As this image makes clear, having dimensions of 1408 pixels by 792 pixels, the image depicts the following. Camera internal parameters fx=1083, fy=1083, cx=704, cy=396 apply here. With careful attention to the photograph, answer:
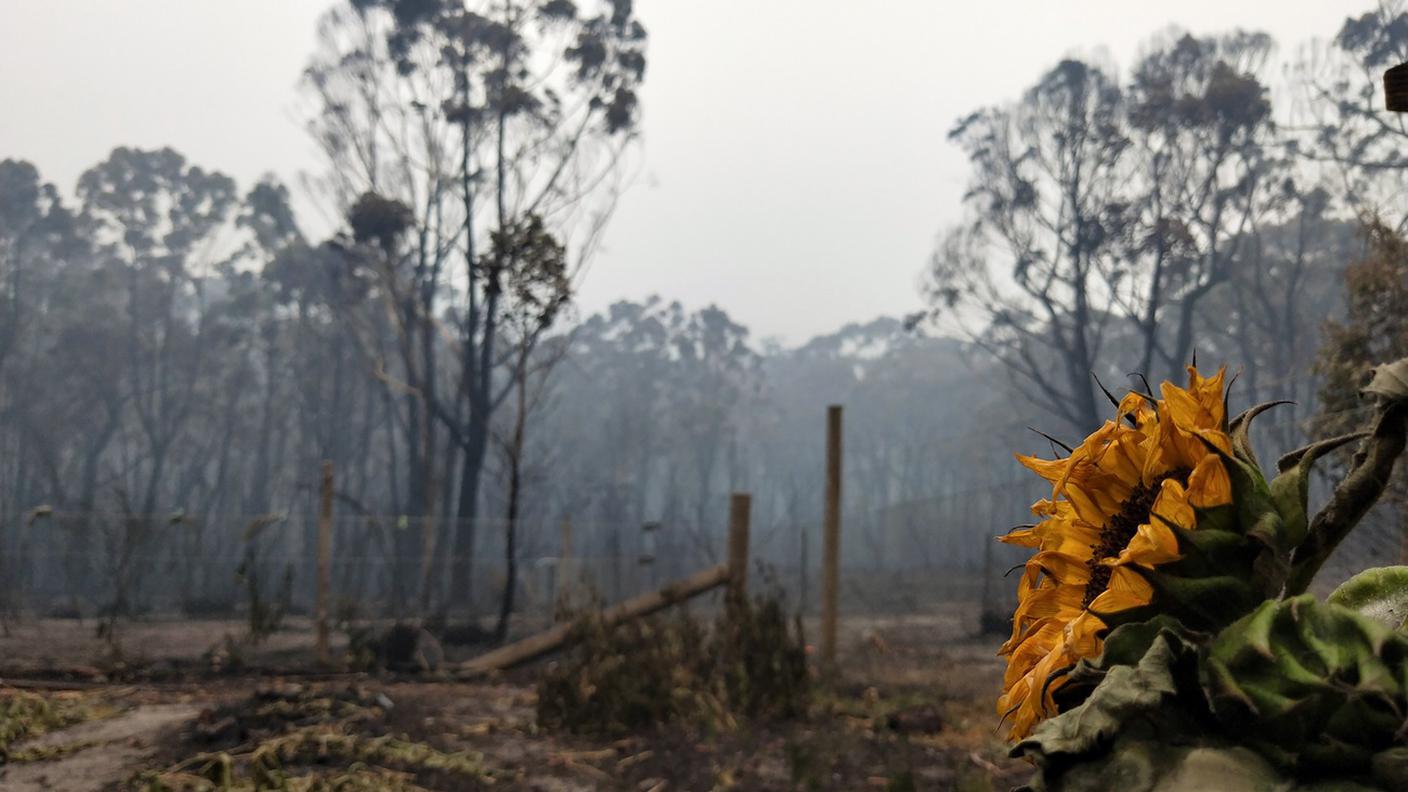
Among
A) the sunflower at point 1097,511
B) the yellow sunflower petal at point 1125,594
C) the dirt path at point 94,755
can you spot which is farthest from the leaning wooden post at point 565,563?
the yellow sunflower petal at point 1125,594

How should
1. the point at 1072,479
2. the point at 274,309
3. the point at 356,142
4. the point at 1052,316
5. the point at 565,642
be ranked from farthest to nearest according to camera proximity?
the point at 274,309 < the point at 1052,316 < the point at 356,142 < the point at 565,642 < the point at 1072,479

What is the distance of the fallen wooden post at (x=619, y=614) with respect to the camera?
8.14 m

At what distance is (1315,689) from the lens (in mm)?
479

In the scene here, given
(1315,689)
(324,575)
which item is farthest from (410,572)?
(1315,689)

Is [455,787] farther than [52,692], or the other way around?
[52,692]

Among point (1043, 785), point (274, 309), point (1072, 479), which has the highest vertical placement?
point (274, 309)

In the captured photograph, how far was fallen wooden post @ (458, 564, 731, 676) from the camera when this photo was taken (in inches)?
320

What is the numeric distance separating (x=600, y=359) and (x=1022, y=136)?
144 feet

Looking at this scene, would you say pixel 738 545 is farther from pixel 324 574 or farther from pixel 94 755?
pixel 94 755

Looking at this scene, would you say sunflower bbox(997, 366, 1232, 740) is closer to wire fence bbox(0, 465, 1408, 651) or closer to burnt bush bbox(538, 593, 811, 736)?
burnt bush bbox(538, 593, 811, 736)

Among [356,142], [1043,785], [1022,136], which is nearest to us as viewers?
[1043,785]

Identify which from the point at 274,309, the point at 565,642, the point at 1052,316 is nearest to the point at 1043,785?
the point at 565,642

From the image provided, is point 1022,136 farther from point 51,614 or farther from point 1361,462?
point 1361,462

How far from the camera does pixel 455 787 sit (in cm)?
488
